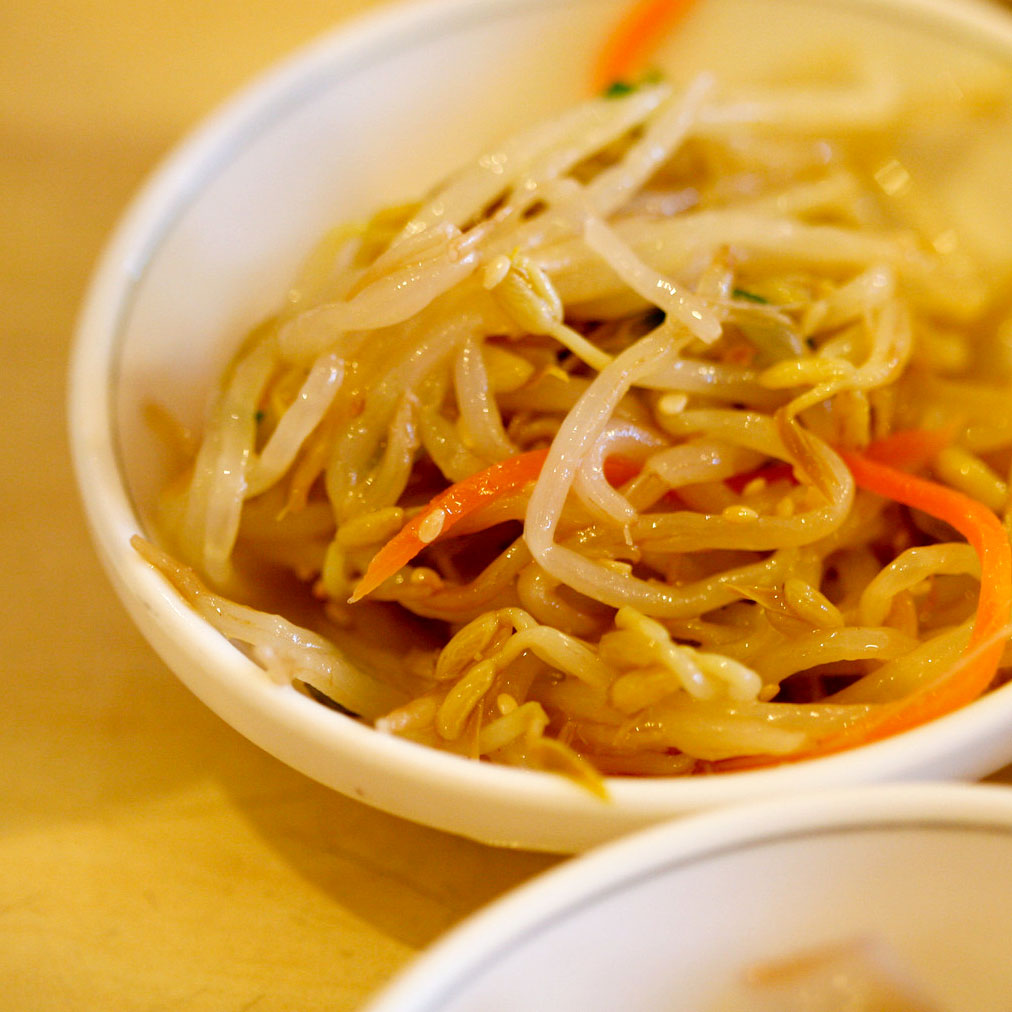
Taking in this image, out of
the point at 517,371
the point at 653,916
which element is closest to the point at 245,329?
the point at 517,371

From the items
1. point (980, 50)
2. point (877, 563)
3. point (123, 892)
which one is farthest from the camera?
point (980, 50)

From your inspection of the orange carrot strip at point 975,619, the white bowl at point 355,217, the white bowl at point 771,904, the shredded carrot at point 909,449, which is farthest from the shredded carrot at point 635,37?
the white bowl at point 771,904

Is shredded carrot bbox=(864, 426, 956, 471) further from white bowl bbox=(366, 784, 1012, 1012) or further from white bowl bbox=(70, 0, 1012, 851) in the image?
white bowl bbox=(366, 784, 1012, 1012)

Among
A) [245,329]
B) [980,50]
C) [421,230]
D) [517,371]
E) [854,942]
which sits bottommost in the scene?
[854,942]

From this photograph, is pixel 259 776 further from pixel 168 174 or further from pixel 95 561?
pixel 168 174

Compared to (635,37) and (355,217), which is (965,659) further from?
(635,37)

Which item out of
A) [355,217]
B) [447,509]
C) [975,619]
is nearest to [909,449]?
[975,619]

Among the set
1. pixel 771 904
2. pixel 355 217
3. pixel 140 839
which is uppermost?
pixel 355 217
